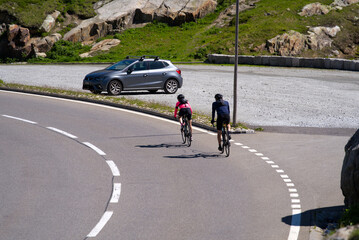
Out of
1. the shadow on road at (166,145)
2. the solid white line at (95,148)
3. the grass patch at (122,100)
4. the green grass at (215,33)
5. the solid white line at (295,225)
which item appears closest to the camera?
the solid white line at (295,225)

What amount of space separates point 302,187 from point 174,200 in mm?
2783

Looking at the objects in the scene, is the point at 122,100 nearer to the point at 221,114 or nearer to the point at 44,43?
the point at 221,114

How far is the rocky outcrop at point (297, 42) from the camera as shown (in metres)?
48.6

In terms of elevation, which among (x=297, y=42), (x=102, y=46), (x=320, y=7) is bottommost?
(x=102, y=46)

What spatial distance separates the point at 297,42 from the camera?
49.0 m

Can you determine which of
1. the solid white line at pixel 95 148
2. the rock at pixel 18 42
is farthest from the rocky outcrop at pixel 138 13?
the solid white line at pixel 95 148

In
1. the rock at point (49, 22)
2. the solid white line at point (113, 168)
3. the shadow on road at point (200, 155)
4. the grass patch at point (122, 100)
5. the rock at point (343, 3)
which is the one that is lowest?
the solid white line at point (113, 168)

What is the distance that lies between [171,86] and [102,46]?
2906 cm

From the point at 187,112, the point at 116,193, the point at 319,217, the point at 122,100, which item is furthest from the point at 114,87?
the point at 319,217

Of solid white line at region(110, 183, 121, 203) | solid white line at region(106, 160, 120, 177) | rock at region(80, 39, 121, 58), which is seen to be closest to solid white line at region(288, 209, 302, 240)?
solid white line at region(110, 183, 121, 203)

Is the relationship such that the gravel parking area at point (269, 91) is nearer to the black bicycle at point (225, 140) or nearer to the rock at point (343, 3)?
the black bicycle at point (225, 140)

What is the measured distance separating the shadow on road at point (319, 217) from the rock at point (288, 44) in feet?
129

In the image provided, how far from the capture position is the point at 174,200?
10289 millimetres

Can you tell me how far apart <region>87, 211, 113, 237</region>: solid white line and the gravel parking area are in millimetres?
9837
